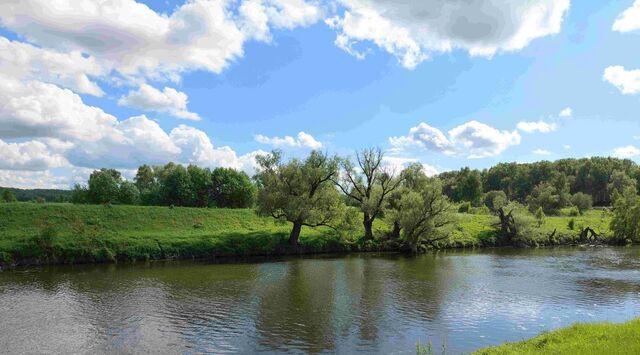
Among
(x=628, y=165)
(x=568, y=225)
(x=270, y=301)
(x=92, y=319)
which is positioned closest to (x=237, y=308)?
(x=270, y=301)

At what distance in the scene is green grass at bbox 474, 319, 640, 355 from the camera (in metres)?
14.4

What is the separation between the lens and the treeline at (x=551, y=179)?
138125mm

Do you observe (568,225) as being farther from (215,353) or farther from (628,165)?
(628,165)

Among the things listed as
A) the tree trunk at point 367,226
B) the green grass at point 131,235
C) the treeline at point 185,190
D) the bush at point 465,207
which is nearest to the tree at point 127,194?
the treeline at point 185,190

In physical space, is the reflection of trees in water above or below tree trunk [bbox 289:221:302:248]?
below

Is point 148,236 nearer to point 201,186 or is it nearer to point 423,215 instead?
point 423,215

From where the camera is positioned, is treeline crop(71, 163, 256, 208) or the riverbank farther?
treeline crop(71, 163, 256, 208)

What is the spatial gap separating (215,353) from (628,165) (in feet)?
595

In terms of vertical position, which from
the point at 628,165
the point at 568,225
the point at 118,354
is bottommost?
the point at 118,354

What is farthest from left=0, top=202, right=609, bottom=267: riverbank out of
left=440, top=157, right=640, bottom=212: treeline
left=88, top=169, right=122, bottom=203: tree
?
left=440, top=157, right=640, bottom=212: treeline

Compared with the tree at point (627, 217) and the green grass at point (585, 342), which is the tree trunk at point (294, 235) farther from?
the tree at point (627, 217)

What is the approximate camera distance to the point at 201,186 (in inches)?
3494

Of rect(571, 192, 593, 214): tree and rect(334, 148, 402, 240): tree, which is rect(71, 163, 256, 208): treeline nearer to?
rect(334, 148, 402, 240): tree

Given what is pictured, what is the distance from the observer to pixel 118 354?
62.8ft
